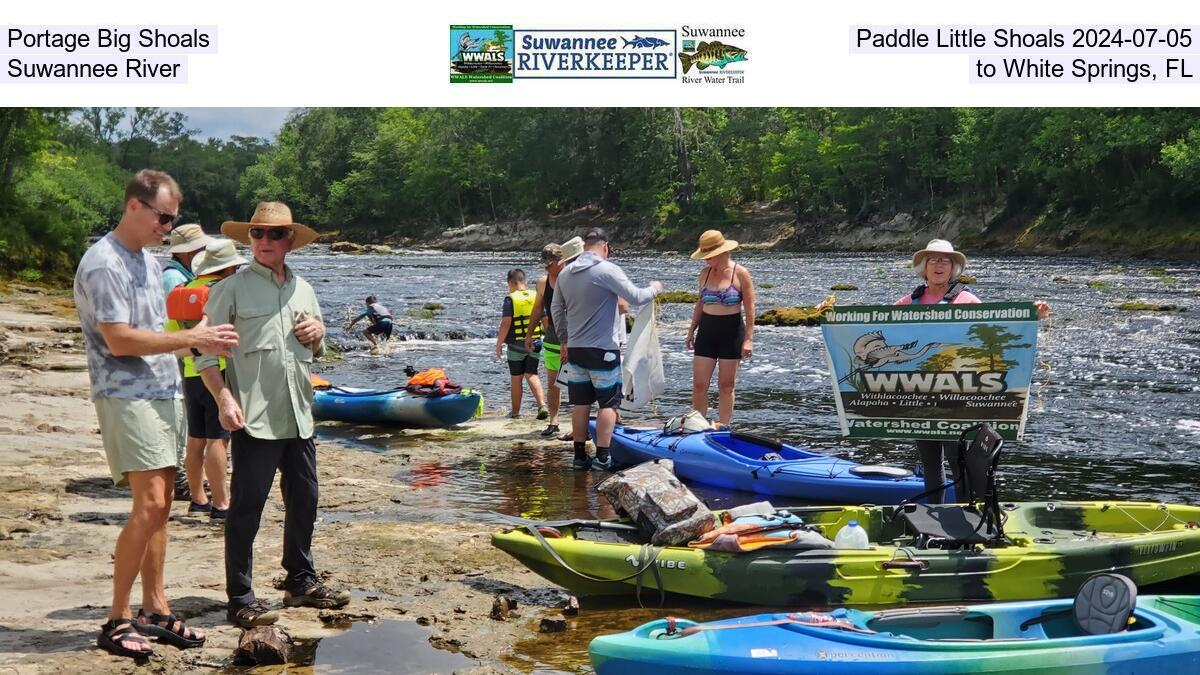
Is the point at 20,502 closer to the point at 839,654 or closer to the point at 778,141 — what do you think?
the point at 839,654

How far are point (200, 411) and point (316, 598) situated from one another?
80.0 inches

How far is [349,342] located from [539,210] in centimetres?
6832

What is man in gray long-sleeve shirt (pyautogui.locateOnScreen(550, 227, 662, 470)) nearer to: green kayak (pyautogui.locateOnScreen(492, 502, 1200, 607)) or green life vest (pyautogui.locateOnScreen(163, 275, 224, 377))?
green kayak (pyautogui.locateOnScreen(492, 502, 1200, 607))

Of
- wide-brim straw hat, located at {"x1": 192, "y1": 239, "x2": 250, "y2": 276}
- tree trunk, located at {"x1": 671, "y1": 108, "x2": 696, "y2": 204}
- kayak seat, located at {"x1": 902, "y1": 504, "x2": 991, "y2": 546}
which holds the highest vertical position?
tree trunk, located at {"x1": 671, "y1": 108, "x2": 696, "y2": 204}

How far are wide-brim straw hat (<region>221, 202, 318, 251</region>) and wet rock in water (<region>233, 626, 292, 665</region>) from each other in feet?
5.29

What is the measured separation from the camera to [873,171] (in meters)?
68.4

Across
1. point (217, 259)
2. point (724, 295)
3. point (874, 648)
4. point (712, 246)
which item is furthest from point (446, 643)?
point (712, 246)

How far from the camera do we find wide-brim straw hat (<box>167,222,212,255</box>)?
695cm

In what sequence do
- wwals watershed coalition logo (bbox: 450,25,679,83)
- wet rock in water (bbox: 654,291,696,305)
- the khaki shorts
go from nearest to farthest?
Answer: the khaki shorts
wwals watershed coalition logo (bbox: 450,25,679,83)
wet rock in water (bbox: 654,291,696,305)

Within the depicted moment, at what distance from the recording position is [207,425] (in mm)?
7008

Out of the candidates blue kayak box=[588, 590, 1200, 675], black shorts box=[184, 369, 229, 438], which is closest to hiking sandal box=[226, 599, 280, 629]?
blue kayak box=[588, 590, 1200, 675]

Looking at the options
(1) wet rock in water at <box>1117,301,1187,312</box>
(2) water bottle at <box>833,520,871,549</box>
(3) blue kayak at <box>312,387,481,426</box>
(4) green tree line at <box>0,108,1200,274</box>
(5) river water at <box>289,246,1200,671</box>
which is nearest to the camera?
(2) water bottle at <box>833,520,871,549</box>

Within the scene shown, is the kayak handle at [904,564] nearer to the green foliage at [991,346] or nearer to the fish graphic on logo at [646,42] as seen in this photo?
the green foliage at [991,346]

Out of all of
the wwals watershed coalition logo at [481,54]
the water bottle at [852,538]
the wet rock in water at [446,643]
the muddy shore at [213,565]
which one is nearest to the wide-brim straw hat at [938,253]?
the water bottle at [852,538]
